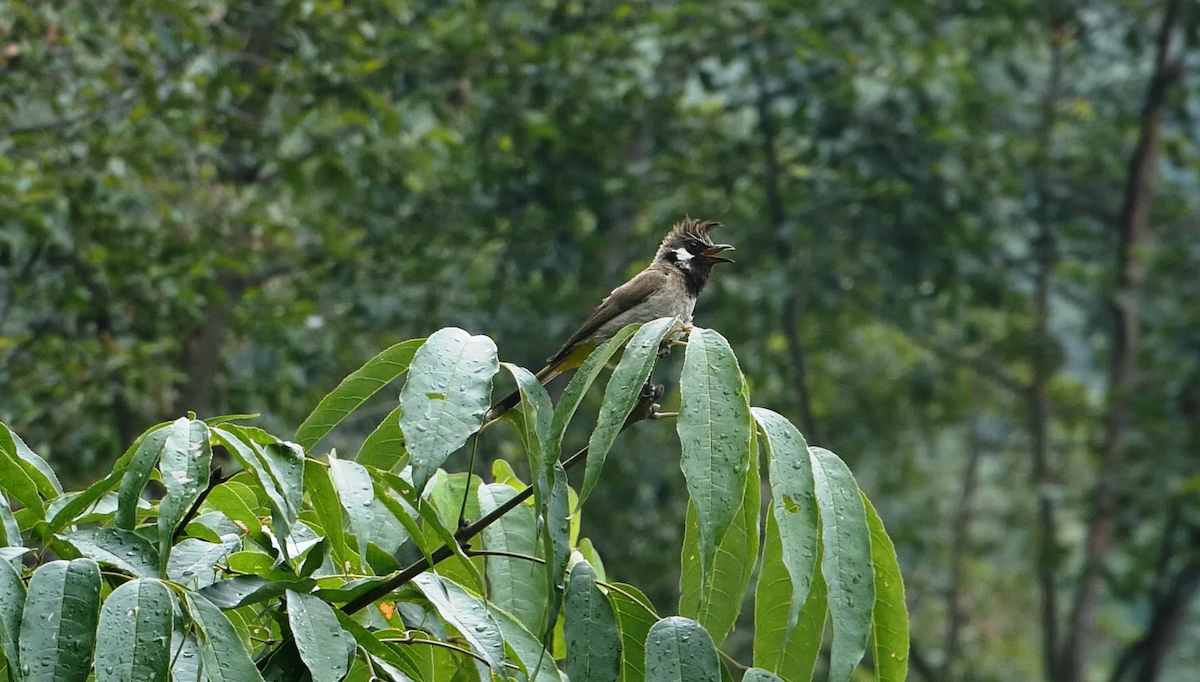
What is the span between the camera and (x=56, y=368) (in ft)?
23.7

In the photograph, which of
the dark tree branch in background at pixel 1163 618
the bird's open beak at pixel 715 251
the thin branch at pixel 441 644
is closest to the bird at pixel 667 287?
the bird's open beak at pixel 715 251

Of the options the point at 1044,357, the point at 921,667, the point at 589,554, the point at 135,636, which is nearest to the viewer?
the point at 135,636

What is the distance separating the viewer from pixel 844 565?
1.65 meters

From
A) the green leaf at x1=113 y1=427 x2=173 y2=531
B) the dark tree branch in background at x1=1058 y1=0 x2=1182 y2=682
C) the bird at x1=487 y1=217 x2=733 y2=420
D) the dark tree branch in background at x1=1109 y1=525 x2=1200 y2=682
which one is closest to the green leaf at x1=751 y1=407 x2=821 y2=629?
the green leaf at x1=113 y1=427 x2=173 y2=531

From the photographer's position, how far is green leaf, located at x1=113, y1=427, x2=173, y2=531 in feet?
5.32

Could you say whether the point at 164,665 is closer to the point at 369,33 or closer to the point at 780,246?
the point at 369,33

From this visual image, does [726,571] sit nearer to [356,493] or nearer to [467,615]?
[467,615]

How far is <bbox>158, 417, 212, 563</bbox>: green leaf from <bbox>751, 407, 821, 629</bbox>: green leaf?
661mm

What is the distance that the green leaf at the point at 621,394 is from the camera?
158cm

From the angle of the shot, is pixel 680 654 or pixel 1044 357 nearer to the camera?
pixel 680 654

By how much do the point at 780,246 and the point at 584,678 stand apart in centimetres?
878

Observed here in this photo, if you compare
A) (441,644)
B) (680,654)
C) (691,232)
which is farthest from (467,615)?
(691,232)

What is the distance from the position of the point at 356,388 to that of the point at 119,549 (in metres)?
0.45

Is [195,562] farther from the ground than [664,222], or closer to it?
farther from the ground
